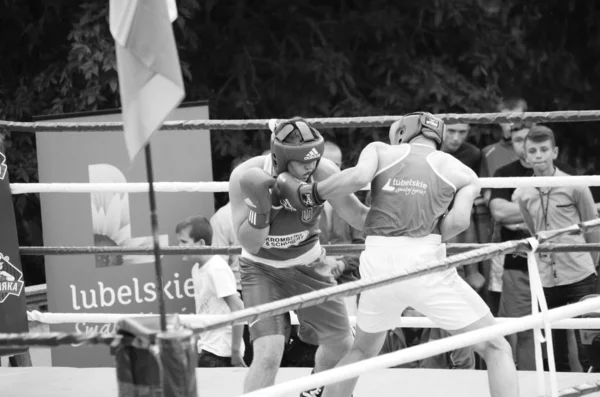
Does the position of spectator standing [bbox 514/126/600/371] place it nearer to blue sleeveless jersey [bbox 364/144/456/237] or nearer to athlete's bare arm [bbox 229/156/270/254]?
blue sleeveless jersey [bbox 364/144/456/237]

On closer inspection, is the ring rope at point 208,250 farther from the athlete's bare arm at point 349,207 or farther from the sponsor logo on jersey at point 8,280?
the athlete's bare arm at point 349,207

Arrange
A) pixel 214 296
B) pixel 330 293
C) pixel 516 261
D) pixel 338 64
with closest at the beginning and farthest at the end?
pixel 330 293, pixel 214 296, pixel 516 261, pixel 338 64

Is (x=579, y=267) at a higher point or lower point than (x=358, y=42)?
lower

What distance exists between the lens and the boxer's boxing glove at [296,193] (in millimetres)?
4074

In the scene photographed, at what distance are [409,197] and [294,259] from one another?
54cm

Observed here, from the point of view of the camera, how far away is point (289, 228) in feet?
14.1

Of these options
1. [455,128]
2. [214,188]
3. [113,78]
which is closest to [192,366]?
[214,188]

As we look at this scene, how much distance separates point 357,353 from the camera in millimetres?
4168

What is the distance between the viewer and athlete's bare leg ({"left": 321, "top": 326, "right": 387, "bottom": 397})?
13.5ft

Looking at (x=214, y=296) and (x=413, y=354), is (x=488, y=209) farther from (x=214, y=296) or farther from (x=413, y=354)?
(x=413, y=354)

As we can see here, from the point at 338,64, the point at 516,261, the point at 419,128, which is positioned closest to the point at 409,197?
the point at 419,128

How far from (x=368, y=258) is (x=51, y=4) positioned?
14.2ft

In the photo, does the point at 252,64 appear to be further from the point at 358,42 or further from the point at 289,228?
the point at 289,228

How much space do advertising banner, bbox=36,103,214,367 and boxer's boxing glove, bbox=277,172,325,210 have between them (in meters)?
2.37
